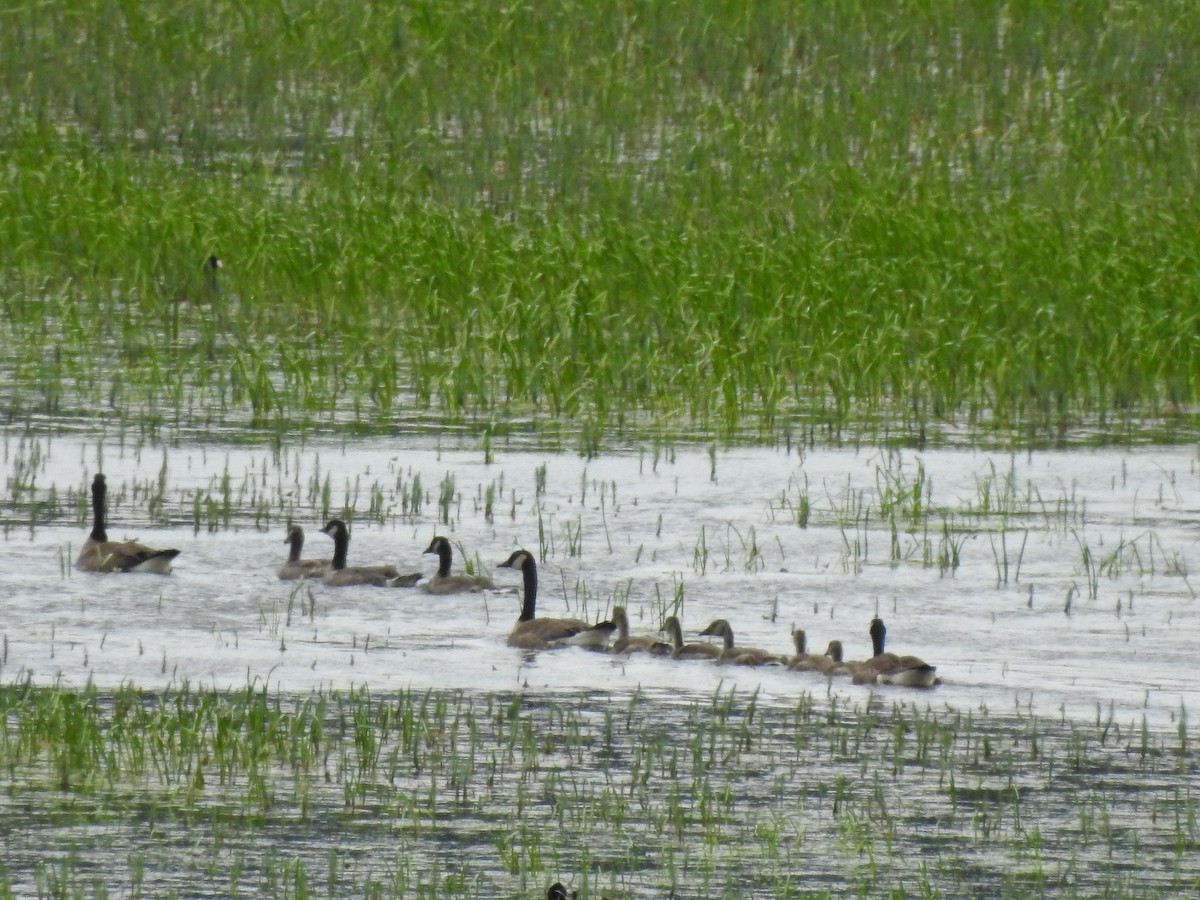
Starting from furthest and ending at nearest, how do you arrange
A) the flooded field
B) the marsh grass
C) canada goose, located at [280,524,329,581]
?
canada goose, located at [280,524,329,581] → the flooded field → the marsh grass

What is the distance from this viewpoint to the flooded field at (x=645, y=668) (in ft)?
23.2

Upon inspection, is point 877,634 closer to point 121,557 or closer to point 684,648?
point 684,648

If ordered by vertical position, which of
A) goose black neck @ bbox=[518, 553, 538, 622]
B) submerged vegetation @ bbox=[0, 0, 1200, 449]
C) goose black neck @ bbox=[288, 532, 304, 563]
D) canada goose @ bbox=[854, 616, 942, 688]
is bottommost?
canada goose @ bbox=[854, 616, 942, 688]

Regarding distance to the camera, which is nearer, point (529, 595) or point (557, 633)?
point (557, 633)

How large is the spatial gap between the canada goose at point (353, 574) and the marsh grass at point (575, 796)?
6.14ft

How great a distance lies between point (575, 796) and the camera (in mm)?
7551

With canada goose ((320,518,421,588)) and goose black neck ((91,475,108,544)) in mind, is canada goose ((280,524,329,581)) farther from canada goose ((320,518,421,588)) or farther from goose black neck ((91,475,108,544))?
goose black neck ((91,475,108,544))

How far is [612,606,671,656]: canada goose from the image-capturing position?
959 cm

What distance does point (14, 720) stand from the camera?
8328mm

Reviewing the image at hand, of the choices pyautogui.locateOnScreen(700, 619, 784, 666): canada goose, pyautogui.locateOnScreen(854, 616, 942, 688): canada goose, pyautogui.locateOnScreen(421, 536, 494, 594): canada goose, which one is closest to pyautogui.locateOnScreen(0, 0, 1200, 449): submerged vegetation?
pyautogui.locateOnScreen(421, 536, 494, 594): canada goose

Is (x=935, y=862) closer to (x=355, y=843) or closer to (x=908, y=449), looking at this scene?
(x=355, y=843)

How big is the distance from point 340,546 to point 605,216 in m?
8.66

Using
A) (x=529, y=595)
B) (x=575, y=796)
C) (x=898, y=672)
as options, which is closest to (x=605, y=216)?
(x=529, y=595)

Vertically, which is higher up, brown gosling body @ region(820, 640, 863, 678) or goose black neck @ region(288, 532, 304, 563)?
goose black neck @ region(288, 532, 304, 563)
